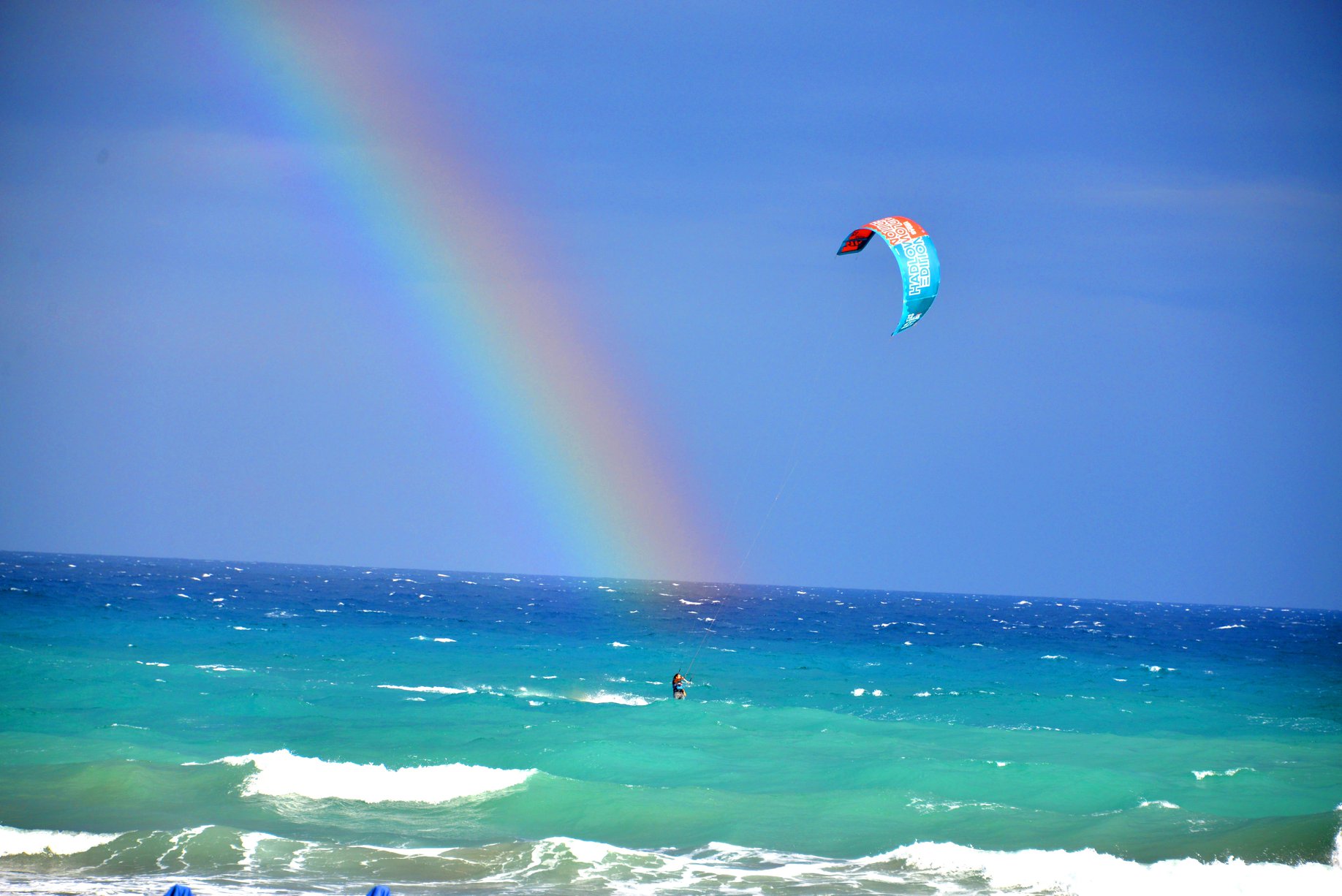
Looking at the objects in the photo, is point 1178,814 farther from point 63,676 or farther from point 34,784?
point 63,676

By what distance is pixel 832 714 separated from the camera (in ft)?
94.4

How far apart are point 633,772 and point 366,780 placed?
180 inches

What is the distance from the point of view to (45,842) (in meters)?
14.3

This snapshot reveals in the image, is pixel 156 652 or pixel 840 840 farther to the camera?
pixel 156 652

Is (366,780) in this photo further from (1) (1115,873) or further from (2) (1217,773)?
(2) (1217,773)

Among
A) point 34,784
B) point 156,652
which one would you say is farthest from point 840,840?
point 156,652

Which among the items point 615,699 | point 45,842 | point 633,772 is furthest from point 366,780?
point 615,699

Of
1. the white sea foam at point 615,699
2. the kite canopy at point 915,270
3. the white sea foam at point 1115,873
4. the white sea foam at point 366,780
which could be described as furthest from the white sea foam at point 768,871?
the white sea foam at point 615,699

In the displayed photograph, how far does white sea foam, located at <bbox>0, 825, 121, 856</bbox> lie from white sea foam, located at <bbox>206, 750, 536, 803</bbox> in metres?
3.40

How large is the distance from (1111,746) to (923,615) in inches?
3089

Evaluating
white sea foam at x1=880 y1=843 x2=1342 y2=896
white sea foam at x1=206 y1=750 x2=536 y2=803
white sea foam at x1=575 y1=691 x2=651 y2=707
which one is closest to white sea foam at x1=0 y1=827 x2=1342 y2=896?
white sea foam at x1=880 y1=843 x2=1342 y2=896

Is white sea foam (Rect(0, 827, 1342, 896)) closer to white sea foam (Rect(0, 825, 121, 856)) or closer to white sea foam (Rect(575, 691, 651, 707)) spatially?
white sea foam (Rect(0, 825, 121, 856))

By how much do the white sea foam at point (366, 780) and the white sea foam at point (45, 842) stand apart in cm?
340

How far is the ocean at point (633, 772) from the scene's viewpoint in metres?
14.1
